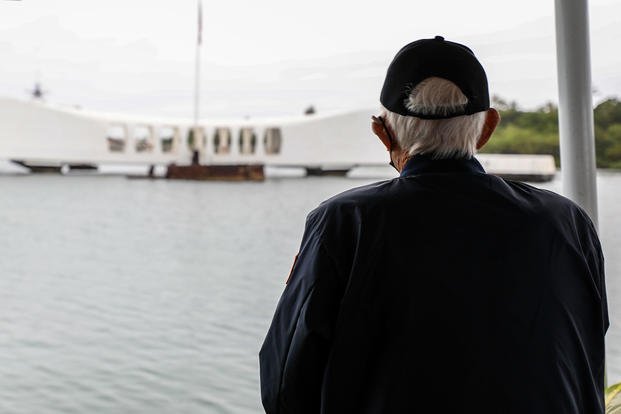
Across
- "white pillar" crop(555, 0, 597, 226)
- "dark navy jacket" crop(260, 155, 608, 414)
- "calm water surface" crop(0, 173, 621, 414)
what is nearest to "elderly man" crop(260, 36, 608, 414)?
"dark navy jacket" crop(260, 155, 608, 414)

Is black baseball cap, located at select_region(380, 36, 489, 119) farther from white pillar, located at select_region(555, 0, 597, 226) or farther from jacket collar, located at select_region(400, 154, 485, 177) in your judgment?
white pillar, located at select_region(555, 0, 597, 226)

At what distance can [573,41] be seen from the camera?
1.38 m

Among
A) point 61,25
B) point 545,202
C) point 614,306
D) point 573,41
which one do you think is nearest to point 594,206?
point 573,41

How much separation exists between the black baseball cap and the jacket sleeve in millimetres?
133

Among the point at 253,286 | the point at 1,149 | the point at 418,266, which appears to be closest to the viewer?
the point at 418,266

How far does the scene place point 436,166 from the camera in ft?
2.21

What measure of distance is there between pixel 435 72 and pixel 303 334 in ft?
0.80

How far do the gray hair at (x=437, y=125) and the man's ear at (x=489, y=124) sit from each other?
12mm

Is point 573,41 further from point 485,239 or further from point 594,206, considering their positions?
point 485,239

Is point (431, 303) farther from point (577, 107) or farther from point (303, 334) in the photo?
point (577, 107)

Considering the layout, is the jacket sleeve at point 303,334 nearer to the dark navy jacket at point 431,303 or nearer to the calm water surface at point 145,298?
the dark navy jacket at point 431,303

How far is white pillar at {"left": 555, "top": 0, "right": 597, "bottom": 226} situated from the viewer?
1.37m

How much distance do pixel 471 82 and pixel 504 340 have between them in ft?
0.70

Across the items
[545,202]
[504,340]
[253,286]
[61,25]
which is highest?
[61,25]
